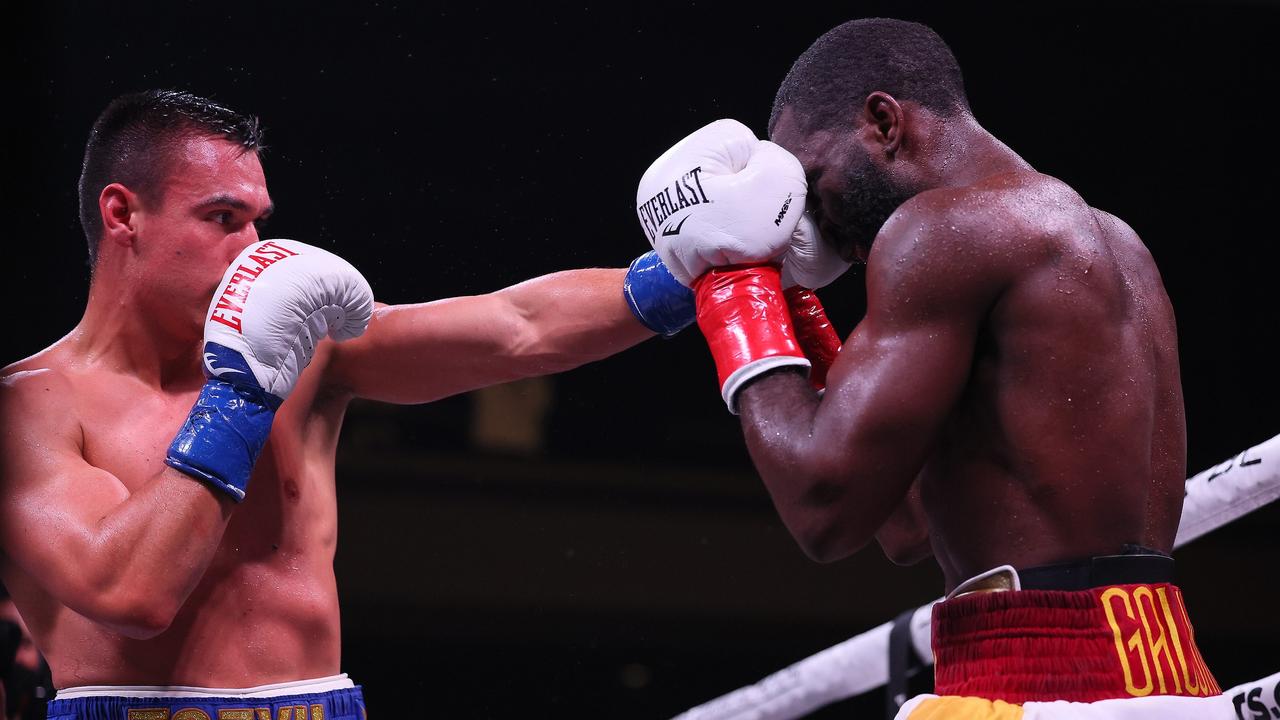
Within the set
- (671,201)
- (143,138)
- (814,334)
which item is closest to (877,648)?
(814,334)

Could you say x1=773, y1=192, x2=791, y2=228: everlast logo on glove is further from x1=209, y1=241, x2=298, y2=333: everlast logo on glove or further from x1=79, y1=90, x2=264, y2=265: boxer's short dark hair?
x1=79, y1=90, x2=264, y2=265: boxer's short dark hair

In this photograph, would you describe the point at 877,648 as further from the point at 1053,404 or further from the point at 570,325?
the point at 1053,404

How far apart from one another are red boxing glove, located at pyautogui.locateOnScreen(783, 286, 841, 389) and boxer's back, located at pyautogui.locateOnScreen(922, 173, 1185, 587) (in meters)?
0.53

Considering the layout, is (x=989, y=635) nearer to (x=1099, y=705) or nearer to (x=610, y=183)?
(x=1099, y=705)

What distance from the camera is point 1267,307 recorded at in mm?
5816

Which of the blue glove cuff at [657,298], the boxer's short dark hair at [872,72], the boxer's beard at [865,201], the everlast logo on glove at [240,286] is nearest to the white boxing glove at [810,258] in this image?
the boxer's beard at [865,201]

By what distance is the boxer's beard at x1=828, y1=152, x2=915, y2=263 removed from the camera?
1.88m

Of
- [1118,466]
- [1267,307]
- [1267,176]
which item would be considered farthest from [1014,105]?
[1118,466]

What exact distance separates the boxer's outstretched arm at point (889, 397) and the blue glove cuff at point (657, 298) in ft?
2.31

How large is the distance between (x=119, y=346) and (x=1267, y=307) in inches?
204

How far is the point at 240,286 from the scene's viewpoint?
7.07ft

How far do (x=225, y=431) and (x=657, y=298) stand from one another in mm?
800

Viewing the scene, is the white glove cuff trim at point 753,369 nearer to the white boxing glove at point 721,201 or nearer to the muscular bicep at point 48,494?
the white boxing glove at point 721,201

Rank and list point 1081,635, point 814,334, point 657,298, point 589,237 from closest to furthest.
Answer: point 1081,635
point 814,334
point 657,298
point 589,237
